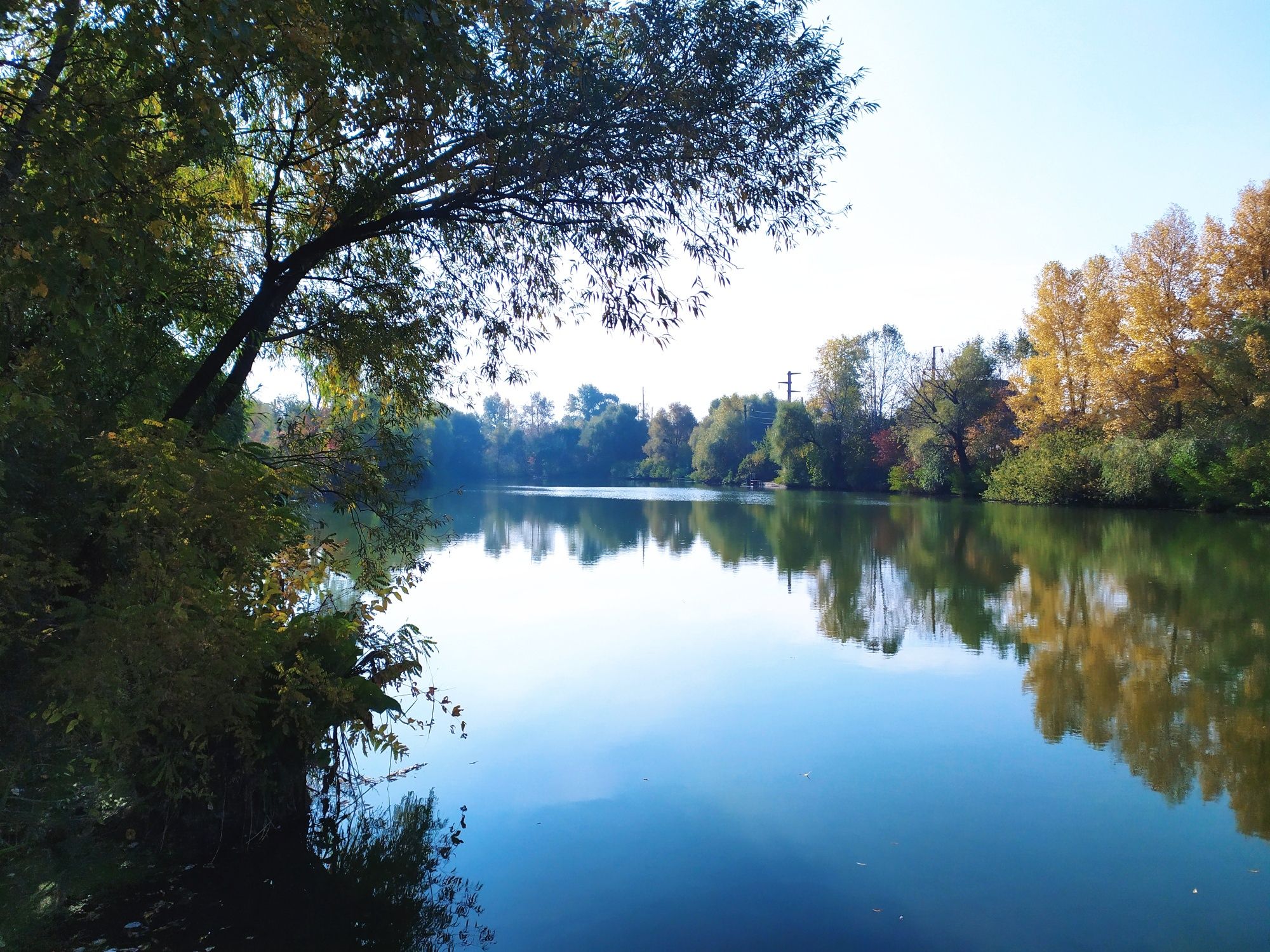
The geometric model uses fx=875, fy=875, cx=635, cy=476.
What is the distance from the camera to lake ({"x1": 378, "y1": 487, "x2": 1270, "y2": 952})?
459 cm

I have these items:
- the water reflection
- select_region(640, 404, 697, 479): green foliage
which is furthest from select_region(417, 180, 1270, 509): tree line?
select_region(640, 404, 697, 479): green foliage

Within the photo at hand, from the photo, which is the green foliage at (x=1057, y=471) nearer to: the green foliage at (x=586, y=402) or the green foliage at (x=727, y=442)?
the green foliage at (x=727, y=442)

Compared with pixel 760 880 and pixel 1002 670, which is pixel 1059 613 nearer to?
pixel 1002 670

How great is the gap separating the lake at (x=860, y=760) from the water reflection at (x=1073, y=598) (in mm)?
62

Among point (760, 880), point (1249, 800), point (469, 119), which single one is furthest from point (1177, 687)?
point (469, 119)

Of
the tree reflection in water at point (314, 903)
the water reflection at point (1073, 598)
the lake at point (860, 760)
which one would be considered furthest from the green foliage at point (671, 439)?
the tree reflection in water at point (314, 903)

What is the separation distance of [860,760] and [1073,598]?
8.37 metres

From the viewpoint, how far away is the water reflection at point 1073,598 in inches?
283

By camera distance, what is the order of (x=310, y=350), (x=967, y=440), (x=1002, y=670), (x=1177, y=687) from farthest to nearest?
(x=967, y=440), (x=1002, y=670), (x=1177, y=687), (x=310, y=350)

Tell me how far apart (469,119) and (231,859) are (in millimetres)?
4729

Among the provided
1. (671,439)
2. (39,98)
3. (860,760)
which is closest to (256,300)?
(39,98)

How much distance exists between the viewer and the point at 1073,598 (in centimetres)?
1347

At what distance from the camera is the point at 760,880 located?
16.1 feet

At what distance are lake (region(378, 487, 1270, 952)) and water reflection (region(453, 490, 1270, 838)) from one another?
0.06 m
